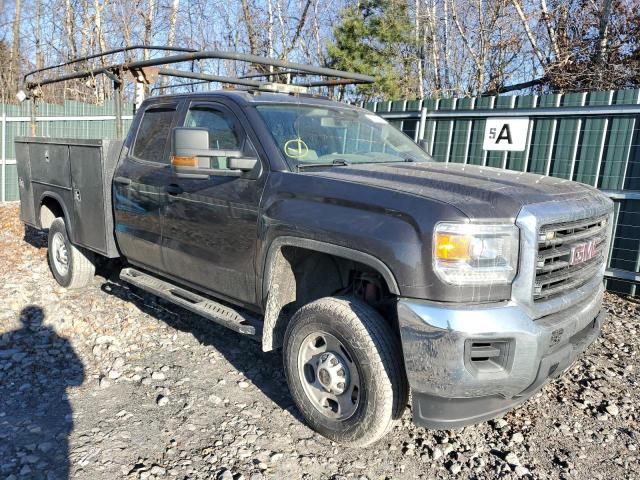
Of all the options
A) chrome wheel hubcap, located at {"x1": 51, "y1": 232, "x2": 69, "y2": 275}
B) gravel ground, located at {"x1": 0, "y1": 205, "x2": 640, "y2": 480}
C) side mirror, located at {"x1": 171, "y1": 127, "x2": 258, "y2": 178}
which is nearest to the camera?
gravel ground, located at {"x1": 0, "y1": 205, "x2": 640, "y2": 480}

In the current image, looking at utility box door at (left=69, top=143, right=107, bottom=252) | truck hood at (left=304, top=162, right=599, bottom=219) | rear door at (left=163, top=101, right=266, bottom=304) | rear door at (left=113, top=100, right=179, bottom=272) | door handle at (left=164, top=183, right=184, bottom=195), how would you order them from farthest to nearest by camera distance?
1. utility box door at (left=69, top=143, right=107, bottom=252)
2. rear door at (left=113, top=100, right=179, bottom=272)
3. door handle at (left=164, top=183, right=184, bottom=195)
4. rear door at (left=163, top=101, right=266, bottom=304)
5. truck hood at (left=304, top=162, right=599, bottom=219)

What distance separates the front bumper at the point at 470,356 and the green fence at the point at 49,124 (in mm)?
11841

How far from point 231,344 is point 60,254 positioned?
2.74 meters

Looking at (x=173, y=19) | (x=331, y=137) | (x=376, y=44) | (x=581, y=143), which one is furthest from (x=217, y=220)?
(x=173, y=19)

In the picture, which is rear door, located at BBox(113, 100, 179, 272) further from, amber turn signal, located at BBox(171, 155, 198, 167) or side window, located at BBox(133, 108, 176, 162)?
amber turn signal, located at BBox(171, 155, 198, 167)

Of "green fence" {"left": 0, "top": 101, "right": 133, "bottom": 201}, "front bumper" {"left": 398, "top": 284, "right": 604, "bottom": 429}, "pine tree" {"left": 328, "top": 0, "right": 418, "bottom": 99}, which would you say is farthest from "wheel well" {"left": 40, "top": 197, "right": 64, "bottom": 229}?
"pine tree" {"left": 328, "top": 0, "right": 418, "bottom": 99}

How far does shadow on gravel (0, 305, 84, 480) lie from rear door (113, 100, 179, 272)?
1.02m

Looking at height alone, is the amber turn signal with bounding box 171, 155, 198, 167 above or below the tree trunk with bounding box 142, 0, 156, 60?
below

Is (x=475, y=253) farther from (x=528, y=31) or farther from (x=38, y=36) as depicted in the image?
(x=38, y=36)

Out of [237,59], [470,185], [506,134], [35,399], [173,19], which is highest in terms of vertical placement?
[173,19]

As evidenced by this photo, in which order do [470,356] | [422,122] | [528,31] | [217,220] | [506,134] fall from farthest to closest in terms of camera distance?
[528,31]
[422,122]
[506,134]
[217,220]
[470,356]

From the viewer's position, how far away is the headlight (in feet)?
8.30

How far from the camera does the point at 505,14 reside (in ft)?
49.0

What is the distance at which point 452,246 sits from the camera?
8.32ft
